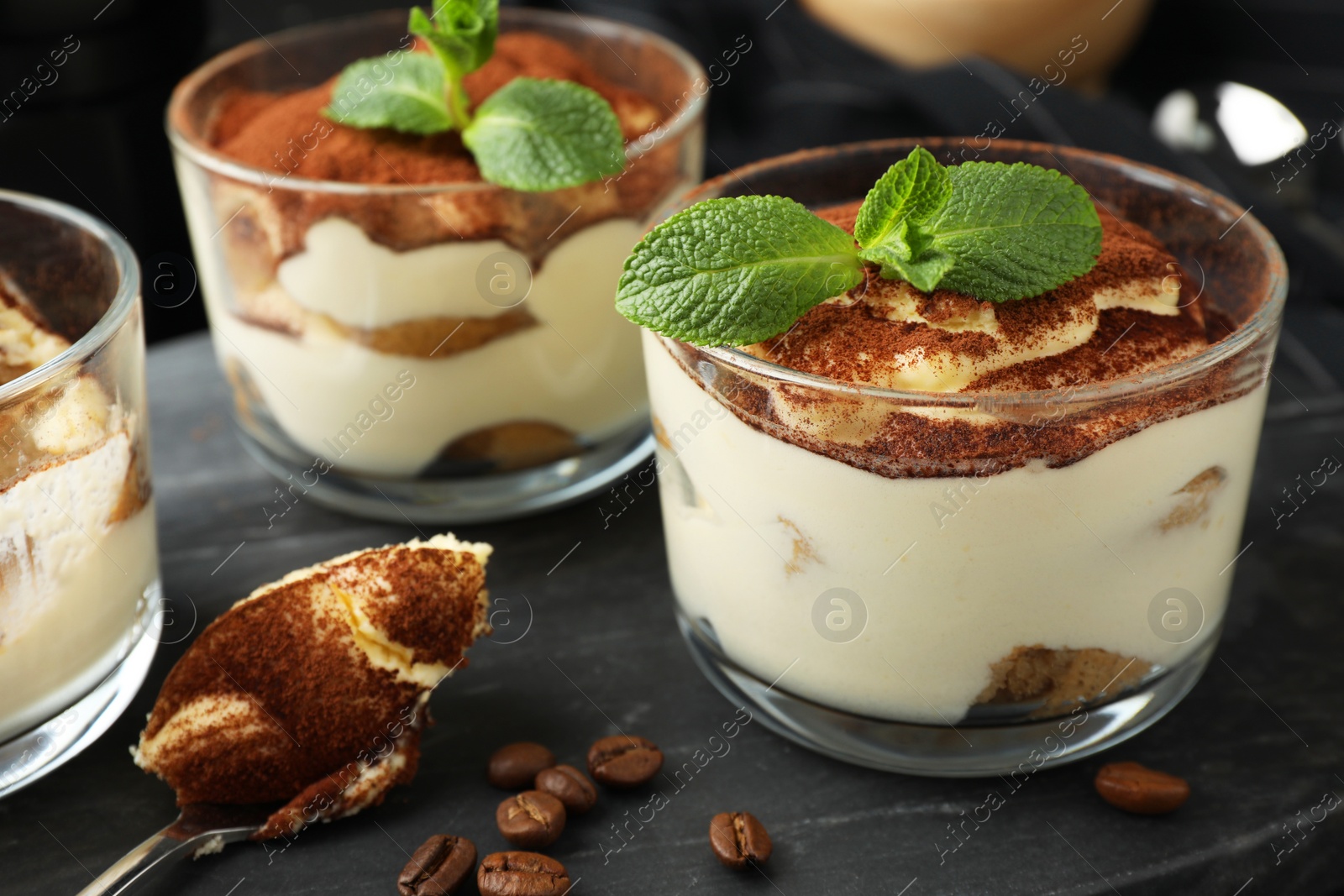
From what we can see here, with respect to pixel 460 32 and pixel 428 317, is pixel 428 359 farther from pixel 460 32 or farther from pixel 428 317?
pixel 460 32

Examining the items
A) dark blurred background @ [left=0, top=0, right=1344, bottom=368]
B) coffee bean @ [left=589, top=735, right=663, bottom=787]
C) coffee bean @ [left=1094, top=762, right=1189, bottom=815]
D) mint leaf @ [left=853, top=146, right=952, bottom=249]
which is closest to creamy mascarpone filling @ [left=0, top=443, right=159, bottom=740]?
coffee bean @ [left=589, top=735, right=663, bottom=787]

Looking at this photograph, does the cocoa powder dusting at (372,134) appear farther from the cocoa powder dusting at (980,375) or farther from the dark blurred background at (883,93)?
the dark blurred background at (883,93)

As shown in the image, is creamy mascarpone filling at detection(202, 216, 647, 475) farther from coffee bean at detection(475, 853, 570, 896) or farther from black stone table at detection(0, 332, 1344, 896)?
coffee bean at detection(475, 853, 570, 896)

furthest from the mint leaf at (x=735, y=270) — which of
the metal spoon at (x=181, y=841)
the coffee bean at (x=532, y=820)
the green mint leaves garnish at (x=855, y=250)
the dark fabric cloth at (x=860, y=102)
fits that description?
the dark fabric cloth at (x=860, y=102)

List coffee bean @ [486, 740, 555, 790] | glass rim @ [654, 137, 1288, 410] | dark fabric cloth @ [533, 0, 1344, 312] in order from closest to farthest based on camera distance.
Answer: glass rim @ [654, 137, 1288, 410] → coffee bean @ [486, 740, 555, 790] → dark fabric cloth @ [533, 0, 1344, 312]

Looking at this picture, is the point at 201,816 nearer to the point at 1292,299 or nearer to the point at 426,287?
the point at 426,287

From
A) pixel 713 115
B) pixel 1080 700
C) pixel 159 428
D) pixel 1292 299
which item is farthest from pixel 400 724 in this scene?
pixel 713 115
